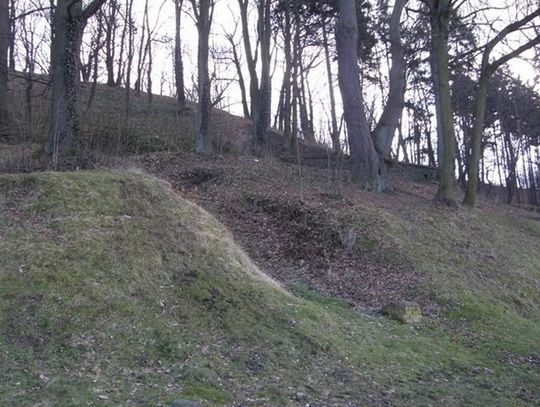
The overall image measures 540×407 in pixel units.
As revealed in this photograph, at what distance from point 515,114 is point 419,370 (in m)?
33.5

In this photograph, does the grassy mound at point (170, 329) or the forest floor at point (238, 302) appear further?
the forest floor at point (238, 302)

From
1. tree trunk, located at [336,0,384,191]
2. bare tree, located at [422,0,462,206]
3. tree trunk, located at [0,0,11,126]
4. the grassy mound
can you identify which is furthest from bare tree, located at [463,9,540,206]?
tree trunk, located at [0,0,11,126]

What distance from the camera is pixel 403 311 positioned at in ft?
30.6

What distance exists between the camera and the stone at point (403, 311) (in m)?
9.29

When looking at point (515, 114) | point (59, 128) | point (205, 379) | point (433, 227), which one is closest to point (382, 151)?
point (433, 227)

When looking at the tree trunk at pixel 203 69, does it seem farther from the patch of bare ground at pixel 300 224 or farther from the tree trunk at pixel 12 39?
the tree trunk at pixel 12 39

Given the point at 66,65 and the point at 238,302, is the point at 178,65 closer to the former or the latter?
the point at 66,65

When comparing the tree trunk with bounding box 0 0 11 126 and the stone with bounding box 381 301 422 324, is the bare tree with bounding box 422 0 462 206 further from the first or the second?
the tree trunk with bounding box 0 0 11 126

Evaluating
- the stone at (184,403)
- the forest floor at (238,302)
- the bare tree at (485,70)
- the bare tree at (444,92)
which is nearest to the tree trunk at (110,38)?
the forest floor at (238,302)

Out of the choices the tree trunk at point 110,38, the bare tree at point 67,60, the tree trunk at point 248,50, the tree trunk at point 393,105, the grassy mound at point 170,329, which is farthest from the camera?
the tree trunk at point 248,50

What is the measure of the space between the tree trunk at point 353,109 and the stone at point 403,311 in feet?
26.2

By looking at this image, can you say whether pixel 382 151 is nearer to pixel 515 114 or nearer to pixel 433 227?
pixel 433 227

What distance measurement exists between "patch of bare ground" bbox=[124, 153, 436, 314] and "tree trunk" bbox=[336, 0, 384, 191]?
0.72 m

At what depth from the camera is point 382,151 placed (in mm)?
18094
